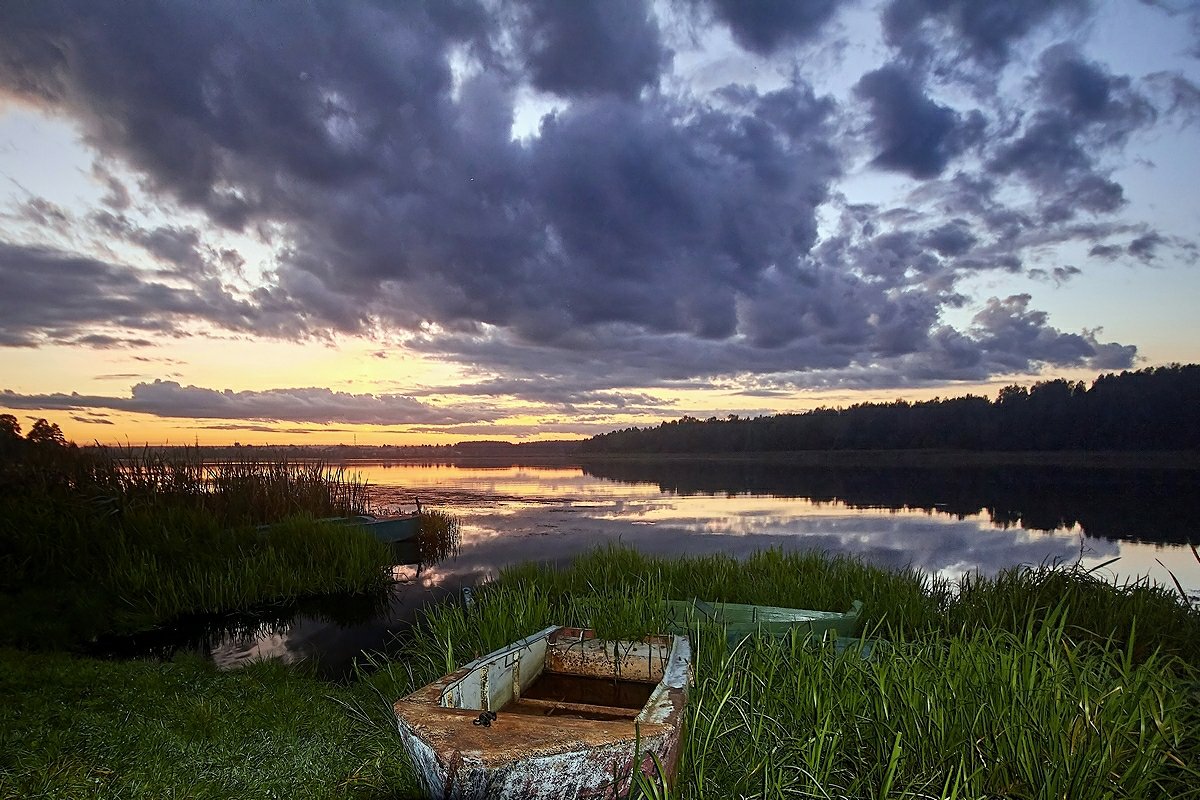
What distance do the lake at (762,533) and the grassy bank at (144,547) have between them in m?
0.99

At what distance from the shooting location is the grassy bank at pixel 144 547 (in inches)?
449

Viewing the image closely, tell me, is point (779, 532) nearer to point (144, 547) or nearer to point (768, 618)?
point (768, 618)

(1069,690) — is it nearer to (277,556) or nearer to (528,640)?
(528,640)

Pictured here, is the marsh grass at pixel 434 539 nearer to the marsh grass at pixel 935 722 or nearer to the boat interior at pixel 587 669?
the marsh grass at pixel 935 722

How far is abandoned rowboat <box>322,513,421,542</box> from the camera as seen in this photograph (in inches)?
661

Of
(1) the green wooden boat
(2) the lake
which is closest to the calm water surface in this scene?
(2) the lake

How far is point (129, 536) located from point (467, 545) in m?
9.84

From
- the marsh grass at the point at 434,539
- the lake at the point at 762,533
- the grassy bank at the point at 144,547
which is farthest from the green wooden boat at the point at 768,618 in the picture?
the marsh grass at the point at 434,539

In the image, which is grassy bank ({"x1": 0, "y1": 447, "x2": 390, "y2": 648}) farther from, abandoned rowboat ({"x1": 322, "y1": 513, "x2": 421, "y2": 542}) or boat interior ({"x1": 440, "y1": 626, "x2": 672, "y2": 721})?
boat interior ({"x1": 440, "y1": 626, "x2": 672, "y2": 721})

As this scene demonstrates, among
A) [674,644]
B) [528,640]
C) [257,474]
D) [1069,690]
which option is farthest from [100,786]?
[257,474]

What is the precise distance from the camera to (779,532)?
26.0m

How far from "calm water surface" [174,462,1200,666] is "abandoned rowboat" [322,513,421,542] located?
1.17 metres

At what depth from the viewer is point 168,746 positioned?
17.0 ft

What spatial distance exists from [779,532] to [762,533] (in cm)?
103
